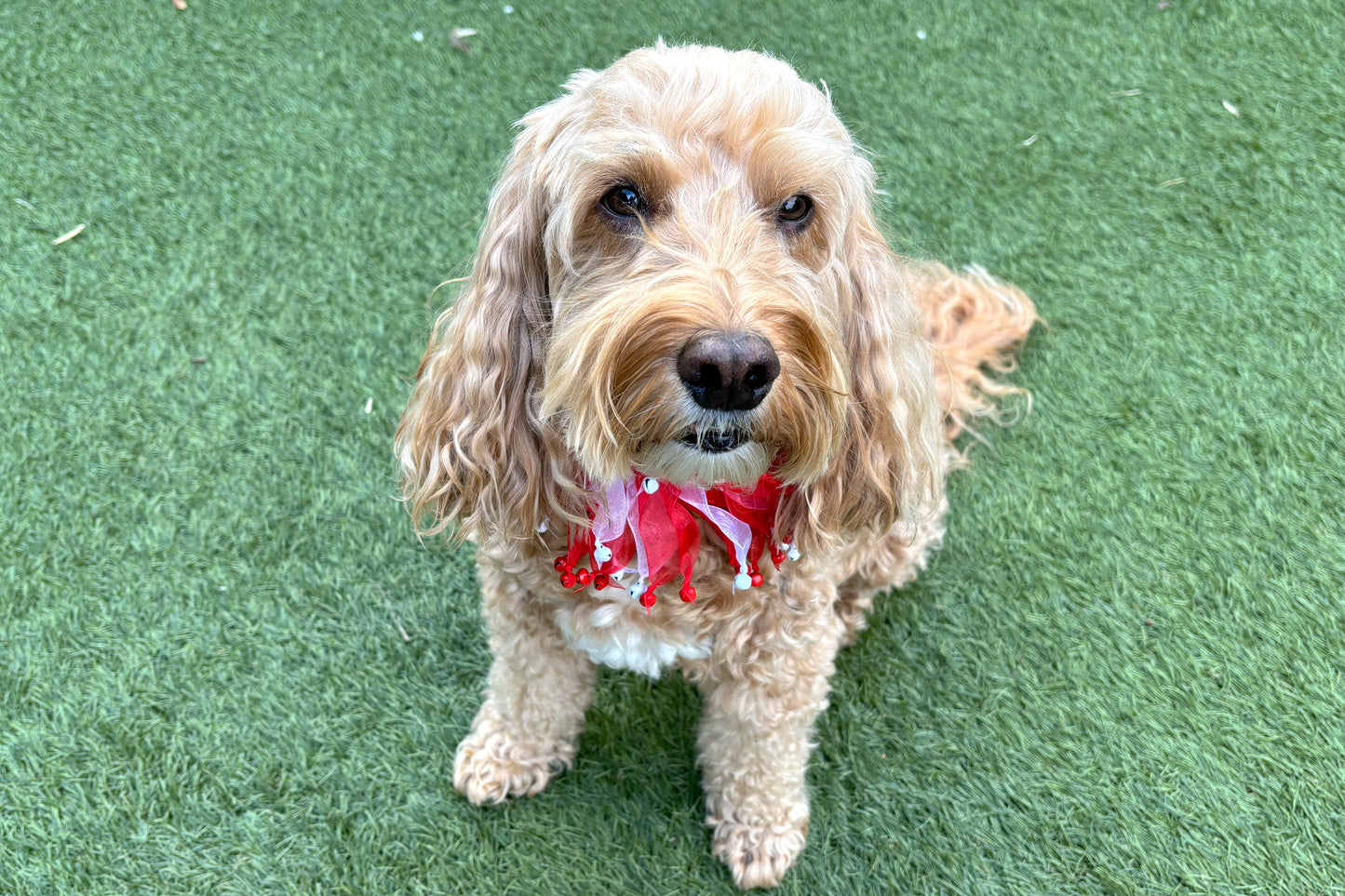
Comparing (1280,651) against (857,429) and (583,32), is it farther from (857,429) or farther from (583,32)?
(583,32)

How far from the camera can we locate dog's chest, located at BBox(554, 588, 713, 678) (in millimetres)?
1827

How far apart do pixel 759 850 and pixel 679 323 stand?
1.48 metres

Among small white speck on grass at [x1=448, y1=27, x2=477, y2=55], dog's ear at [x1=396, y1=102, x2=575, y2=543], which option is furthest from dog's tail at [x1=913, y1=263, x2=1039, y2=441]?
small white speck on grass at [x1=448, y1=27, x2=477, y2=55]

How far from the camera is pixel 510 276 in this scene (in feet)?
5.49

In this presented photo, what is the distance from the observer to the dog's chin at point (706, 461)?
4.72ft

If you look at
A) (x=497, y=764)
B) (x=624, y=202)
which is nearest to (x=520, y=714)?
(x=497, y=764)

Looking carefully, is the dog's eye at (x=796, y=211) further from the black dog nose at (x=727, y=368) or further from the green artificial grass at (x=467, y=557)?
the green artificial grass at (x=467, y=557)

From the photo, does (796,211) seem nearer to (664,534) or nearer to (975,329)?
(664,534)

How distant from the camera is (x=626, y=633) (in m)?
1.85

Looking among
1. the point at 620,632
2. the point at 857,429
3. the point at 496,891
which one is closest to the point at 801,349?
the point at 857,429

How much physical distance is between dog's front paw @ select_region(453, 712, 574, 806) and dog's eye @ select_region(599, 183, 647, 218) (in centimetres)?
139

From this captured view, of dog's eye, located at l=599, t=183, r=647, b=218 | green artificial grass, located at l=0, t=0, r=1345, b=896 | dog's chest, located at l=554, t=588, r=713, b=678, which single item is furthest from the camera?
Answer: green artificial grass, located at l=0, t=0, r=1345, b=896

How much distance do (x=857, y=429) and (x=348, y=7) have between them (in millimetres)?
3245

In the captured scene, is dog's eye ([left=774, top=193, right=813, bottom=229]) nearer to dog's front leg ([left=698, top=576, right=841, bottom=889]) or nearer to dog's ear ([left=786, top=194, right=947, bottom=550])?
dog's ear ([left=786, top=194, right=947, bottom=550])
